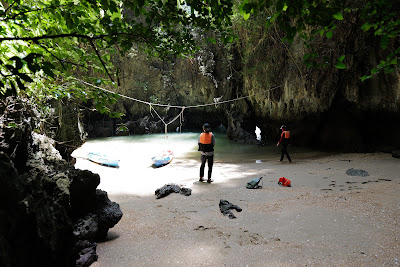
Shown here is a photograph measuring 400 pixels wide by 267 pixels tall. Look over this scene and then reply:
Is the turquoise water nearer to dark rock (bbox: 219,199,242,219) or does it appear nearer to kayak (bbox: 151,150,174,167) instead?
kayak (bbox: 151,150,174,167)

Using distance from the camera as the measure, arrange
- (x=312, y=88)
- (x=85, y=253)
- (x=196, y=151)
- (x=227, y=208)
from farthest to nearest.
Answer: (x=196, y=151), (x=312, y=88), (x=227, y=208), (x=85, y=253)

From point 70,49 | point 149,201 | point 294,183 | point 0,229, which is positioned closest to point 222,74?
point 294,183

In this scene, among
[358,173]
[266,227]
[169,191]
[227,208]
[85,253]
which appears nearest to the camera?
[85,253]

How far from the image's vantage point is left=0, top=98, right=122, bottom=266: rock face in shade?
128 cm

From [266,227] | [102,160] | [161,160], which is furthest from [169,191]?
[102,160]

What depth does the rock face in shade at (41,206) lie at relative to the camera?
1281 millimetres

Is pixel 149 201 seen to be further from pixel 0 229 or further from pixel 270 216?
pixel 0 229

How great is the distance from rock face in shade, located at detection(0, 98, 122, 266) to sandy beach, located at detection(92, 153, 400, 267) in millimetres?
370

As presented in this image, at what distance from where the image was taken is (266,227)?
3264 mm

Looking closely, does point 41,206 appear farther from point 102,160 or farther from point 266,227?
point 102,160

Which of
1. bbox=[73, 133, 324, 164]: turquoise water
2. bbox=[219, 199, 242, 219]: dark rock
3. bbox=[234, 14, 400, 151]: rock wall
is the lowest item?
bbox=[73, 133, 324, 164]: turquoise water

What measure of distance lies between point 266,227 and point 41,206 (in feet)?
9.37

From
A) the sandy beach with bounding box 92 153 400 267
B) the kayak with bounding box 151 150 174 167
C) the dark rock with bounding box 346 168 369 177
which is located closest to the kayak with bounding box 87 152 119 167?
the kayak with bounding box 151 150 174 167

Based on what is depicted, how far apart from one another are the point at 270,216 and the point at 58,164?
3361 mm
